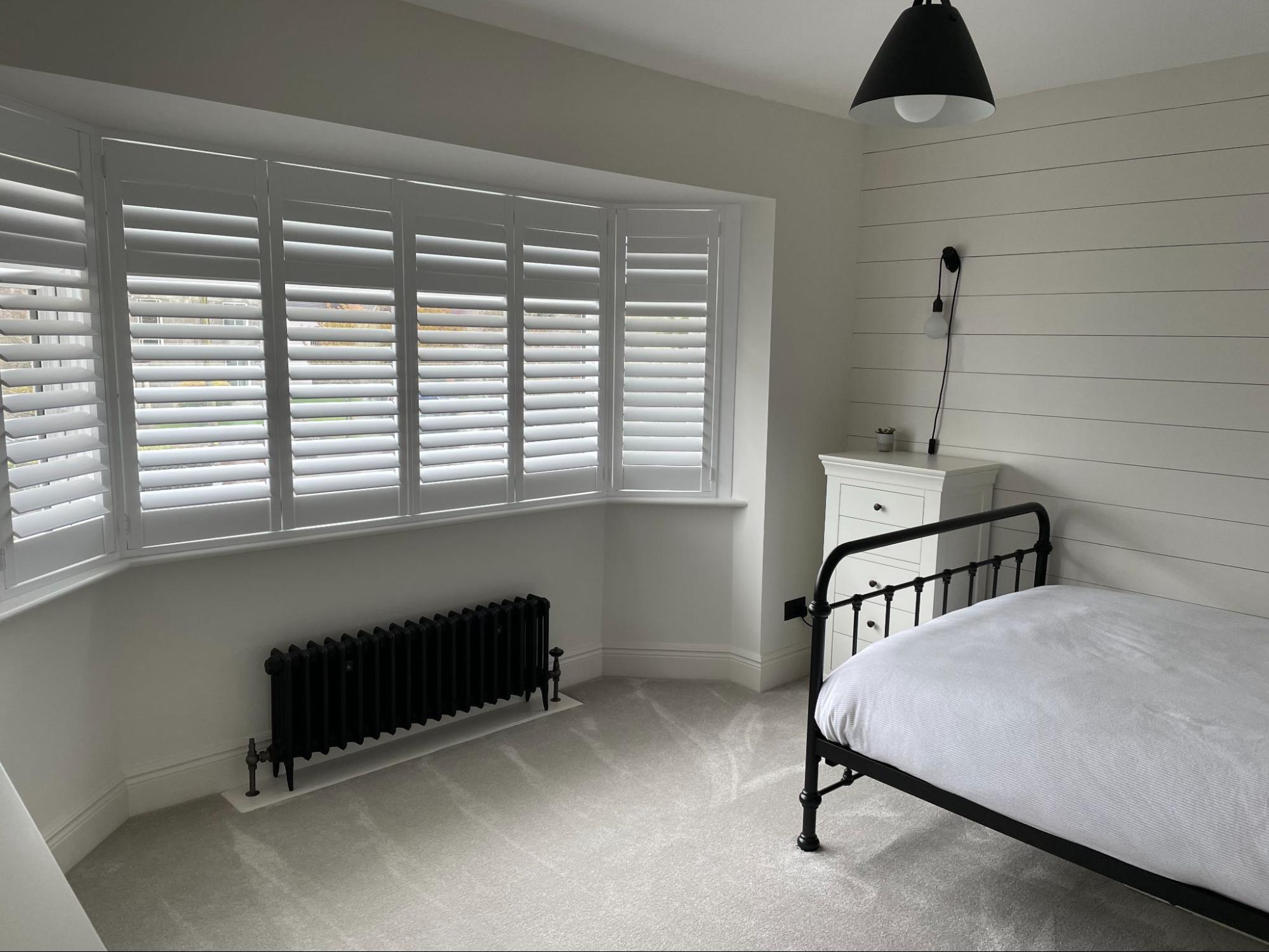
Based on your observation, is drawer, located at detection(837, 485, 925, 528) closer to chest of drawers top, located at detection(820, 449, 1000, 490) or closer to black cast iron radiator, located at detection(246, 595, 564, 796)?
chest of drawers top, located at detection(820, 449, 1000, 490)

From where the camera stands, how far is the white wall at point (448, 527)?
Result: 2375mm

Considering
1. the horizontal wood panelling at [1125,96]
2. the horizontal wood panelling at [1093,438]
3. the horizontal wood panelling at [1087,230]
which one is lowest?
the horizontal wood panelling at [1093,438]

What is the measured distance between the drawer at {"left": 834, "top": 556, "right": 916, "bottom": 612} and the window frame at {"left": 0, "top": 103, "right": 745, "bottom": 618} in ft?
1.74

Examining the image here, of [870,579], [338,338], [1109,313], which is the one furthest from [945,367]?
[338,338]

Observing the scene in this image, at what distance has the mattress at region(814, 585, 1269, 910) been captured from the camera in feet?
5.99

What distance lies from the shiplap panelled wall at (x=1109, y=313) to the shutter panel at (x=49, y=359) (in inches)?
119

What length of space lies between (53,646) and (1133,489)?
3518mm

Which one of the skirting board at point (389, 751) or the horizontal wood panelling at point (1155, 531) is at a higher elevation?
the horizontal wood panelling at point (1155, 531)

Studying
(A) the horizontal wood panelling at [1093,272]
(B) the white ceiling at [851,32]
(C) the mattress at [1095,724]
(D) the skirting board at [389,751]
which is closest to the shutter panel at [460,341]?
(B) the white ceiling at [851,32]

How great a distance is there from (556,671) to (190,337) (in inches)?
72.1

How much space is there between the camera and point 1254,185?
2947mm

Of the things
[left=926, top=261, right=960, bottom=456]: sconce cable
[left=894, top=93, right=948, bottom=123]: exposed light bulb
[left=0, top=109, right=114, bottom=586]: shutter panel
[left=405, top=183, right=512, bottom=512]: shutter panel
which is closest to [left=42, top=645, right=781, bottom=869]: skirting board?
[left=0, top=109, right=114, bottom=586]: shutter panel

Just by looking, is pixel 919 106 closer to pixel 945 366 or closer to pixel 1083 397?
pixel 1083 397

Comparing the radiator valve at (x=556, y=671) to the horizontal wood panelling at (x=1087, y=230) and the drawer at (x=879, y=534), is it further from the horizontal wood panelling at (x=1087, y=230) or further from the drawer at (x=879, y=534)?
the horizontal wood panelling at (x=1087, y=230)
